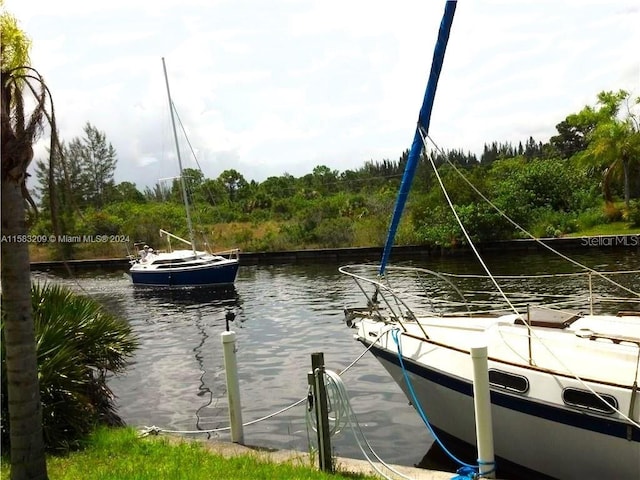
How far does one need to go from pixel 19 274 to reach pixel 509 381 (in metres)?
4.68

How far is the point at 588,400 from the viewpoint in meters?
5.80

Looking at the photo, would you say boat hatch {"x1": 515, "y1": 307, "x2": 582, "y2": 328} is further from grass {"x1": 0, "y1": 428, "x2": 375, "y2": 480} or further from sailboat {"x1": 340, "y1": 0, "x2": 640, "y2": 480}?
grass {"x1": 0, "y1": 428, "x2": 375, "y2": 480}

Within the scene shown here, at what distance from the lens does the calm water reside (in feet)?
31.2

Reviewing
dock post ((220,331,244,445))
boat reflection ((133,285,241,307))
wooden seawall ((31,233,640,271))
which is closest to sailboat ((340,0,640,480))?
dock post ((220,331,244,445))

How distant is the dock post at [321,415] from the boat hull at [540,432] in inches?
62.1

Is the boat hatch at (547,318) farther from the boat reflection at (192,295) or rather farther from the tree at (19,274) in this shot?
the boat reflection at (192,295)

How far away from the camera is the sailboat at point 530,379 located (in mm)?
5770

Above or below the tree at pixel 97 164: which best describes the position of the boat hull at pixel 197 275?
below

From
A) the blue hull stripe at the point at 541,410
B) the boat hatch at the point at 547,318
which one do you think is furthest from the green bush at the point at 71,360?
the boat hatch at the point at 547,318

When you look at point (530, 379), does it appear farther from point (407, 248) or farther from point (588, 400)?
point (407, 248)

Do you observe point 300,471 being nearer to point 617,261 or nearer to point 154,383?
point 154,383

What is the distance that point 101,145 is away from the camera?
260ft

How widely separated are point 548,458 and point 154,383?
869cm

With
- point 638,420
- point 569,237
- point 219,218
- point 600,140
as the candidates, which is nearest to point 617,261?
point 569,237
